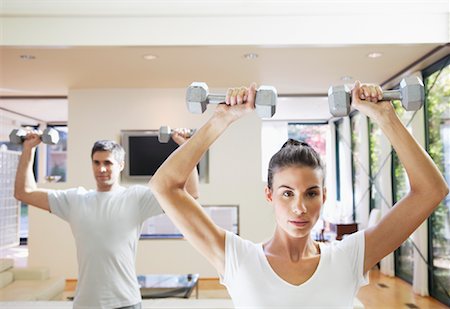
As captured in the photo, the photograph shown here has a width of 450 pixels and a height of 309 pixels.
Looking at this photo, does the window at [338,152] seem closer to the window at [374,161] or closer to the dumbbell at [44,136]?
the window at [374,161]

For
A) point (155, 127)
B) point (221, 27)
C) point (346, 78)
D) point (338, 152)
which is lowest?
point (338, 152)

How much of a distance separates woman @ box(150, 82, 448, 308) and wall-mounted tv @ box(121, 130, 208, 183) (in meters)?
4.58

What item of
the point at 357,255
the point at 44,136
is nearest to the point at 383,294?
the point at 44,136


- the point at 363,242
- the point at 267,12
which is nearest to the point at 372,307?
the point at 267,12

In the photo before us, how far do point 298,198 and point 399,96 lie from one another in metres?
0.30

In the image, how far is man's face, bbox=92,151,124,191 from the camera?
6.78ft

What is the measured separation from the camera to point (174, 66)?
4.62 meters

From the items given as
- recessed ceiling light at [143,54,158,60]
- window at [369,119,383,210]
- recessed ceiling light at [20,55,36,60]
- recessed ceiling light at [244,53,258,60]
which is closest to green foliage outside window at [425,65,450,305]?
window at [369,119,383,210]

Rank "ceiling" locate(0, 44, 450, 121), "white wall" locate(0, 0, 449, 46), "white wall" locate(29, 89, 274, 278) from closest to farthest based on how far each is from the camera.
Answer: "white wall" locate(0, 0, 449, 46), "ceiling" locate(0, 44, 450, 121), "white wall" locate(29, 89, 274, 278)

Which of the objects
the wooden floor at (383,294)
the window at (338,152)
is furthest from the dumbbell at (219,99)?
the window at (338,152)

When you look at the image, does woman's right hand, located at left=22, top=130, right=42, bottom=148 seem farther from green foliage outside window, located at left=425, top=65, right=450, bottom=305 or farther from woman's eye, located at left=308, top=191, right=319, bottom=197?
green foliage outside window, located at left=425, top=65, right=450, bottom=305

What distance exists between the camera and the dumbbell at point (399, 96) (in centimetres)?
95

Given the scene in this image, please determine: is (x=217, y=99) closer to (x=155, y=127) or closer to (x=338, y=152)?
(x=155, y=127)

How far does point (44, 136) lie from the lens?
1931 millimetres
